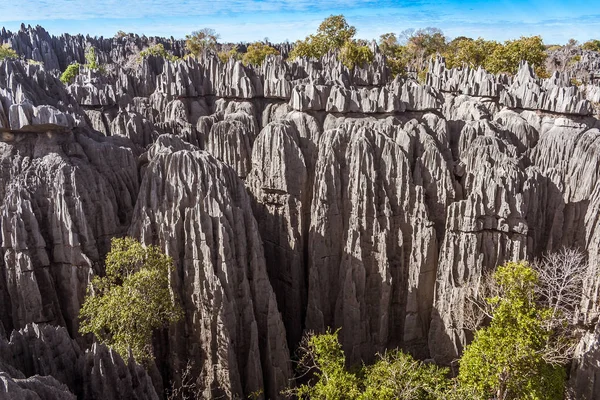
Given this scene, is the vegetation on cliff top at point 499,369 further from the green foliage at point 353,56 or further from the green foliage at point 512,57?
the green foliage at point 512,57

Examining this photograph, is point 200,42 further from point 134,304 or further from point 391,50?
point 134,304

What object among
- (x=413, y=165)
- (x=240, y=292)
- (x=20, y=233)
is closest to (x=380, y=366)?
(x=240, y=292)

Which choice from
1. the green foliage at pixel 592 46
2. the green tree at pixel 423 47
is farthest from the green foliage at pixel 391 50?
the green foliage at pixel 592 46

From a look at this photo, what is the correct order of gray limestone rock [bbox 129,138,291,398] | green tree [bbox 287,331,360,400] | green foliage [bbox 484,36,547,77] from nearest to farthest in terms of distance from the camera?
green tree [bbox 287,331,360,400] → gray limestone rock [bbox 129,138,291,398] → green foliage [bbox 484,36,547,77]

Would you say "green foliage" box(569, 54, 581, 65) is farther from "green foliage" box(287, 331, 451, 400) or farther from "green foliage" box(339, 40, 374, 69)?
"green foliage" box(287, 331, 451, 400)

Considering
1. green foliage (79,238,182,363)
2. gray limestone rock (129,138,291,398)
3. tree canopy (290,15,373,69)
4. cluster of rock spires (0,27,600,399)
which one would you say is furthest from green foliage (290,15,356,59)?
green foliage (79,238,182,363)
